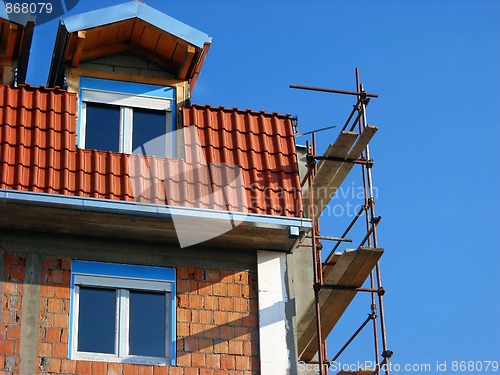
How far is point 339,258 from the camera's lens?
1599cm

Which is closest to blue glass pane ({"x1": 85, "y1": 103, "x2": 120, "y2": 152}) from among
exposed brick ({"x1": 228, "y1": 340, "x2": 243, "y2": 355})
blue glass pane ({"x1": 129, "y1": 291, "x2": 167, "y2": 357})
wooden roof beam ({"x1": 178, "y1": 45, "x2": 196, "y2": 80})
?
wooden roof beam ({"x1": 178, "y1": 45, "x2": 196, "y2": 80})

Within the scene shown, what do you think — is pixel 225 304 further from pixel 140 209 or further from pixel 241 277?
pixel 140 209

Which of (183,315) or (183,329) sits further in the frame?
(183,315)

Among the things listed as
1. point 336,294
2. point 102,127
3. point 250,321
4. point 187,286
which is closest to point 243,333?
point 250,321

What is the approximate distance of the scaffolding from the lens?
50.8 feet

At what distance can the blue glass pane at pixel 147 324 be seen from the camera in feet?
47.8

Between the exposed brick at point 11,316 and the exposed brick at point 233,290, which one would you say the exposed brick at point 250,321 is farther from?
the exposed brick at point 11,316

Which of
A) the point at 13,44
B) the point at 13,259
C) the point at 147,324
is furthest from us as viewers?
the point at 13,44

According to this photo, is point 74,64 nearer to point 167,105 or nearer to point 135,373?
point 167,105

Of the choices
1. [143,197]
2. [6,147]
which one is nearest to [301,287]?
[143,197]

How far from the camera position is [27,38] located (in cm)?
1652

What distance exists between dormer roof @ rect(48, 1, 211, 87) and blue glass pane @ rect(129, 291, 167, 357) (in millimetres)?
3715

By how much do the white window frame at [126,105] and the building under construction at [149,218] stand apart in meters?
0.02

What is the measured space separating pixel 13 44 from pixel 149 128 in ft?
7.81
